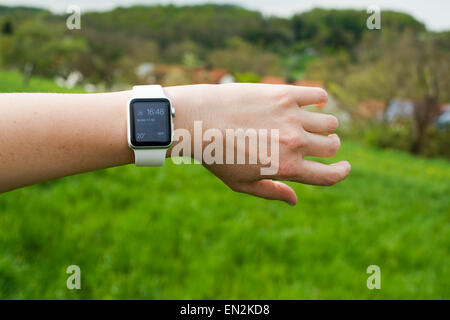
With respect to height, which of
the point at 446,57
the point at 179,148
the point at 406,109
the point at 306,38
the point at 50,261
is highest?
the point at 306,38

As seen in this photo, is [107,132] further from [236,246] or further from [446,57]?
[446,57]

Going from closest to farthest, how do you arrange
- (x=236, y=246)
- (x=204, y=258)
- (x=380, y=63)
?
(x=204, y=258) < (x=236, y=246) < (x=380, y=63)

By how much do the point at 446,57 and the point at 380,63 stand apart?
121 inches

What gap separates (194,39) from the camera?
17.4 meters


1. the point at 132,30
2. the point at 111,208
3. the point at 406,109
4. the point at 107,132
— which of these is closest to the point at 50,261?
the point at 111,208

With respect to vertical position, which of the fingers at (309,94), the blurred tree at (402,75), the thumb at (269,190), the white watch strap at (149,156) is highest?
the blurred tree at (402,75)

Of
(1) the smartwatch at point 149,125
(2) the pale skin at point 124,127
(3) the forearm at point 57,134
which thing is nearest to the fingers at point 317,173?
(2) the pale skin at point 124,127

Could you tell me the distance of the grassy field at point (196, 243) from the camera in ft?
8.41

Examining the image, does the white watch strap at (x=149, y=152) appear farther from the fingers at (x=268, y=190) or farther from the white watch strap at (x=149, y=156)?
the fingers at (x=268, y=190)

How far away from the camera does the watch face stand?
120 cm

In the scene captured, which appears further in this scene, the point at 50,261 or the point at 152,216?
the point at 152,216

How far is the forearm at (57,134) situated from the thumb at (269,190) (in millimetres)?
408

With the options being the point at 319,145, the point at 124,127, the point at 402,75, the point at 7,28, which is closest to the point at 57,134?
the point at 124,127

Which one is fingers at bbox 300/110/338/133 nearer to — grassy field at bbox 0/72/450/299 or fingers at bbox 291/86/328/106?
fingers at bbox 291/86/328/106
